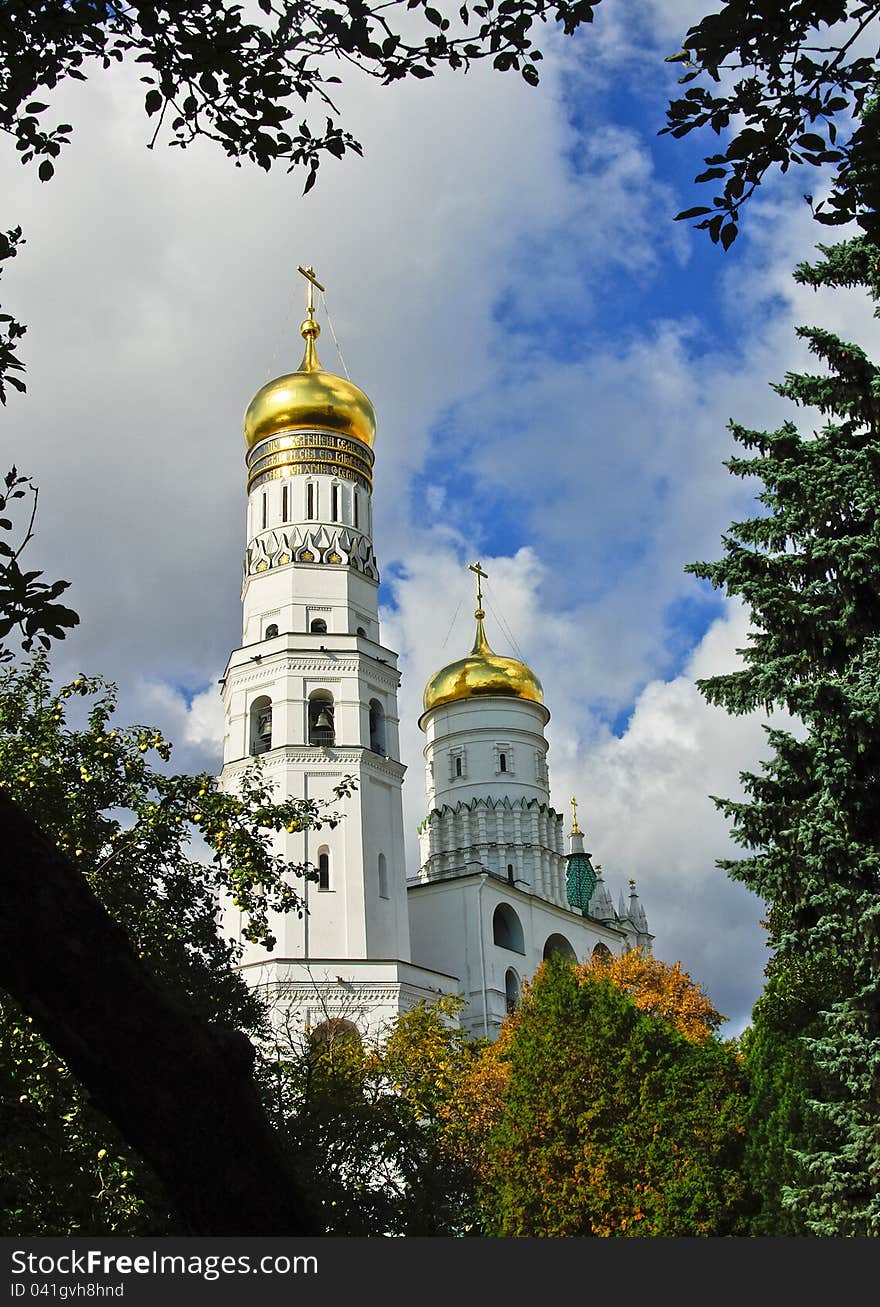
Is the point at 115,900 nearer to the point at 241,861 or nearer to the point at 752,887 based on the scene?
the point at 241,861

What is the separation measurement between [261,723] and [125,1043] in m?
32.7

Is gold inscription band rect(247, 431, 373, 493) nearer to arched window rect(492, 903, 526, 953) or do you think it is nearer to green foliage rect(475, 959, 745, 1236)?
arched window rect(492, 903, 526, 953)

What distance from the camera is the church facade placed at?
33125mm

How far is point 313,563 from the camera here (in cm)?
3797

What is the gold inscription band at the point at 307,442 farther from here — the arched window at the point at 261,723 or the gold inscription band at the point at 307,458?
the arched window at the point at 261,723

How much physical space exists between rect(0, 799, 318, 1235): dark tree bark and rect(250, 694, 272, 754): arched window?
31875 mm

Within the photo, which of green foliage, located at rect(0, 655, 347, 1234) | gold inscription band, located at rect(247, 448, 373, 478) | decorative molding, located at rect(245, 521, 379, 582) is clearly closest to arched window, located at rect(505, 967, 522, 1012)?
decorative molding, located at rect(245, 521, 379, 582)

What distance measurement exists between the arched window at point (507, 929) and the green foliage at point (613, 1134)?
61.1ft

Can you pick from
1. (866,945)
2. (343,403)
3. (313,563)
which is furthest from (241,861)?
(343,403)

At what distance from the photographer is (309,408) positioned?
39.6m

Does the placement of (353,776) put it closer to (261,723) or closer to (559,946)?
(261,723)

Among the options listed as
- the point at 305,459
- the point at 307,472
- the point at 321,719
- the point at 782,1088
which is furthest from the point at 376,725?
the point at 782,1088

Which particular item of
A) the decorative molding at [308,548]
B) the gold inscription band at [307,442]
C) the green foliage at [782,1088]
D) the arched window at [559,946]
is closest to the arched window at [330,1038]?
the green foliage at [782,1088]

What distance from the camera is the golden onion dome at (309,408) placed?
39.6 meters
